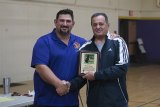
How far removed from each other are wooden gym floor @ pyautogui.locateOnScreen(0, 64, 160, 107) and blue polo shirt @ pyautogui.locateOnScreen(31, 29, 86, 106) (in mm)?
3700

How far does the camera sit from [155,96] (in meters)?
8.67

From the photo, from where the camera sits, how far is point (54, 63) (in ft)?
10.7

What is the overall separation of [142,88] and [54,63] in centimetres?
707

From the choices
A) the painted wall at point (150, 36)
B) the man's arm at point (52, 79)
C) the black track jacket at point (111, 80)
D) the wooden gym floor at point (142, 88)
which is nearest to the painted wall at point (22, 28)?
the wooden gym floor at point (142, 88)

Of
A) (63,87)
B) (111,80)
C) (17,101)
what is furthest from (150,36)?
(63,87)

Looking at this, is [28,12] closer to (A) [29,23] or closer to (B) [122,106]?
(A) [29,23]

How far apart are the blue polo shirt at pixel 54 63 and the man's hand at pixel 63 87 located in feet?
0.34

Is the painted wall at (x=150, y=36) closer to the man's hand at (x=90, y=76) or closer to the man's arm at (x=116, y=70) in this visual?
the man's arm at (x=116, y=70)

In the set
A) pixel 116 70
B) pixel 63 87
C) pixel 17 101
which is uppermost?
pixel 116 70

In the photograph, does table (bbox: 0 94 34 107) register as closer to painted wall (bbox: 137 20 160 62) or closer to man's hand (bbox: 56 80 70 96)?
man's hand (bbox: 56 80 70 96)

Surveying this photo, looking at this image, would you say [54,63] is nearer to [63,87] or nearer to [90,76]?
[63,87]

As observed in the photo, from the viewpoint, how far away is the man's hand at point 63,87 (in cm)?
318

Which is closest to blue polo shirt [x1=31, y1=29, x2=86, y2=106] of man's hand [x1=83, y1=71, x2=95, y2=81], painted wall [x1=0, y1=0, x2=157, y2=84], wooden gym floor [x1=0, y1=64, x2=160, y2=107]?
man's hand [x1=83, y1=71, x2=95, y2=81]

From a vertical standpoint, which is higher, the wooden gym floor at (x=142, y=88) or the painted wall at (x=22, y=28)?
the painted wall at (x=22, y=28)
